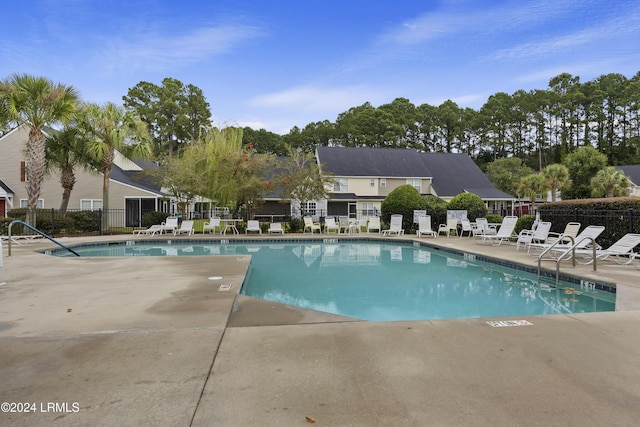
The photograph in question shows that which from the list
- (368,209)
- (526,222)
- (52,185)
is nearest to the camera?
(526,222)

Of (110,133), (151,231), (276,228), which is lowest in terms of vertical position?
(151,231)

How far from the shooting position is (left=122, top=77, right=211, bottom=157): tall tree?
41125 millimetres

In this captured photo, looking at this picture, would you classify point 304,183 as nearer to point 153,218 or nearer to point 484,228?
point 484,228

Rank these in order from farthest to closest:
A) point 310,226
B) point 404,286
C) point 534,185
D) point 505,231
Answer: point 534,185
point 310,226
point 505,231
point 404,286

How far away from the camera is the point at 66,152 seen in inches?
721

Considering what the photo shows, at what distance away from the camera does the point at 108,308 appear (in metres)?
4.55

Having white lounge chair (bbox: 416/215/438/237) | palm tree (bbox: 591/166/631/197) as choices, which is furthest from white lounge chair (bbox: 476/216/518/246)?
palm tree (bbox: 591/166/631/197)

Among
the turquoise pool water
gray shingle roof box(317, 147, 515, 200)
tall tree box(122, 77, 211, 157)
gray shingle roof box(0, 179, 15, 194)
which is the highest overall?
tall tree box(122, 77, 211, 157)

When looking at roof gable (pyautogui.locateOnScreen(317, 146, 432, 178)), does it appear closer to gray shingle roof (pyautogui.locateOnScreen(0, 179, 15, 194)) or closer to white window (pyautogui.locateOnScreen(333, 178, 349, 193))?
white window (pyautogui.locateOnScreen(333, 178, 349, 193))

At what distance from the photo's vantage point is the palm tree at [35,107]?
14414 millimetres

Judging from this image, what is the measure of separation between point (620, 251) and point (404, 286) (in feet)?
14.7

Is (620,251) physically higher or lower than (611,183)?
lower

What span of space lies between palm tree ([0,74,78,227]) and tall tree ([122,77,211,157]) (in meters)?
25.7

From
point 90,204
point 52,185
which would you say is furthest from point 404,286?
point 52,185
